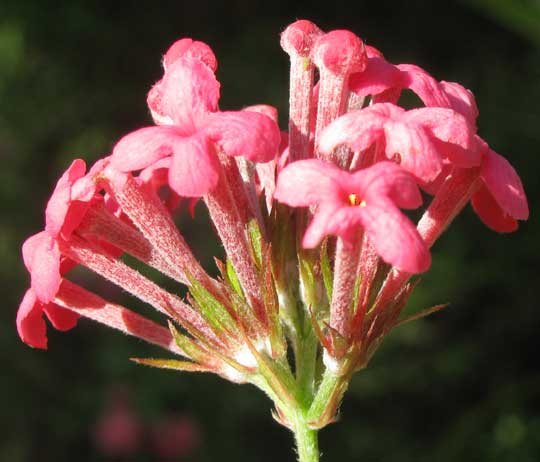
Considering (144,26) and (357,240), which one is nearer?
(357,240)

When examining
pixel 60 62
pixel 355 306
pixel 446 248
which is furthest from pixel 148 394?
pixel 355 306

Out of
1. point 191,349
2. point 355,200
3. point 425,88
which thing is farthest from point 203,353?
point 425,88

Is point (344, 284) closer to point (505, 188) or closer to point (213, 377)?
point (505, 188)

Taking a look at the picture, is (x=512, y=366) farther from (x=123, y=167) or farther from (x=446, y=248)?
(x=123, y=167)

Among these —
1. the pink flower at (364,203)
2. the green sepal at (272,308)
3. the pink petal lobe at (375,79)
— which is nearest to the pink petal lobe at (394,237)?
the pink flower at (364,203)

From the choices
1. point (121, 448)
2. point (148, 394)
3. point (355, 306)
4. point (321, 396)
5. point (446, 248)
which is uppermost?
point (355, 306)

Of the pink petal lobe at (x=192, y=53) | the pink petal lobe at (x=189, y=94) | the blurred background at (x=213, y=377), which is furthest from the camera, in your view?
the blurred background at (x=213, y=377)

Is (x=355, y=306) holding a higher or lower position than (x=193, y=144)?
lower

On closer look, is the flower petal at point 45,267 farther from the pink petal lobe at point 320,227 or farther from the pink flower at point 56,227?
the pink petal lobe at point 320,227
